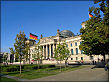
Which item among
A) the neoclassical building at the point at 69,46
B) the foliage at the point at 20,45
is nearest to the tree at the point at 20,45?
the foliage at the point at 20,45

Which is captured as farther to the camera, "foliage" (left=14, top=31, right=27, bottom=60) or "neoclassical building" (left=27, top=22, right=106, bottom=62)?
"neoclassical building" (left=27, top=22, right=106, bottom=62)

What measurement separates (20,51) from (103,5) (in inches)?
569

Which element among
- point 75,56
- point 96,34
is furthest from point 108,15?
point 75,56

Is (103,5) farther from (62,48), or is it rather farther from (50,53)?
(50,53)

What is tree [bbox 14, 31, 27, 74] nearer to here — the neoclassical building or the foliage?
the foliage

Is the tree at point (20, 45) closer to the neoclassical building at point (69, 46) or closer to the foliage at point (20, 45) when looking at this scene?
the foliage at point (20, 45)

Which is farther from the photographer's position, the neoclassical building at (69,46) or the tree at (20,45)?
the neoclassical building at (69,46)

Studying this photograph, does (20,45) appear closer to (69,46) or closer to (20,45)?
(20,45)

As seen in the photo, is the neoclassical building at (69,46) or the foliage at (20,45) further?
the neoclassical building at (69,46)

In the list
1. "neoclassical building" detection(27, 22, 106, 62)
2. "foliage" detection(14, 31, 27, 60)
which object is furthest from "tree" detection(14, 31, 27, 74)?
"neoclassical building" detection(27, 22, 106, 62)

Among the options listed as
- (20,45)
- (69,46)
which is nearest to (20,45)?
(20,45)

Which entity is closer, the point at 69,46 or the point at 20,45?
the point at 20,45

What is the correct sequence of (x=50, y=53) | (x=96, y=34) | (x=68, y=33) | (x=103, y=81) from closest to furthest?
(x=103, y=81) < (x=96, y=34) < (x=50, y=53) < (x=68, y=33)

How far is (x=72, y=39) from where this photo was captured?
73688 mm
